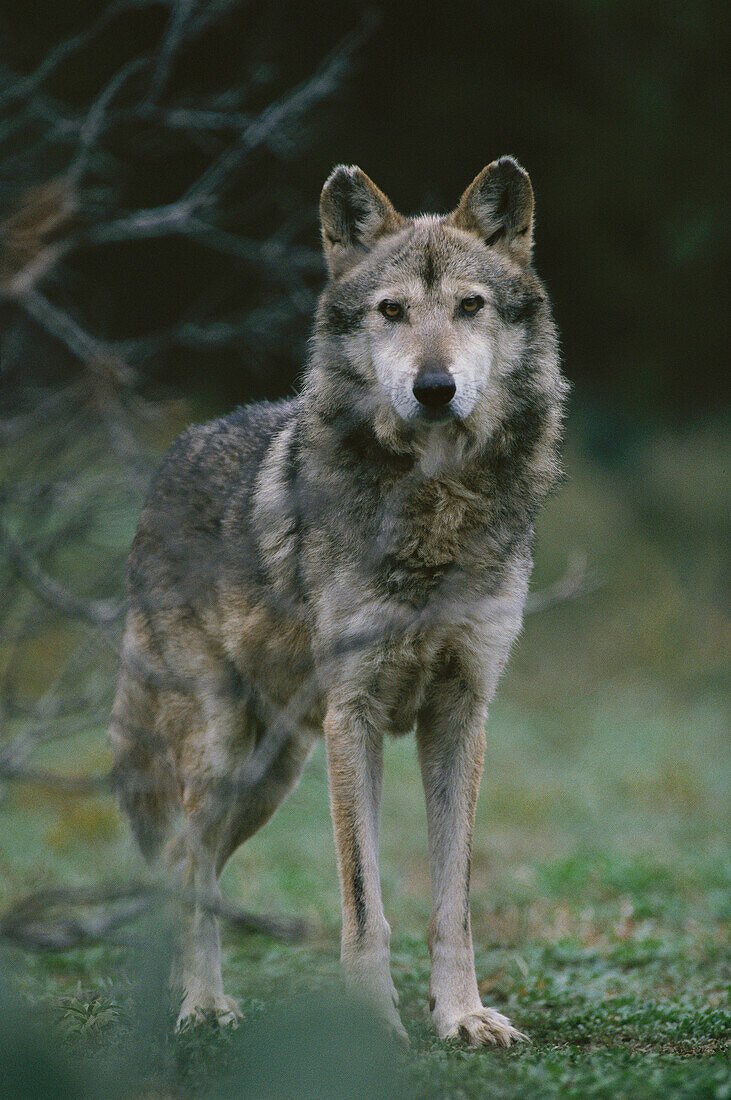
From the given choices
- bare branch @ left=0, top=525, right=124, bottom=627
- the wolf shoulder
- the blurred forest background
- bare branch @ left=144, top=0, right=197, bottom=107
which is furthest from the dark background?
bare branch @ left=0, top=525, right=124, bottom=627

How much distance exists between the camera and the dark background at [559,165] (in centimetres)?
1234

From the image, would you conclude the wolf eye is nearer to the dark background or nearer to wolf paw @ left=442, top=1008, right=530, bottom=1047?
wolf paw @ left=442, top=1008, right=530, bottom=1047

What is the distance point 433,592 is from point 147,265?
32.9 ft

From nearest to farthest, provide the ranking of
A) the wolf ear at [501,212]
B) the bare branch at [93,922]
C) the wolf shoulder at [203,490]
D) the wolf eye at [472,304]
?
the bare branch at [93,922]
the wolf eye at [472,304]
the wolf ear at [501,212]
the wolf shoulder at [203,490]

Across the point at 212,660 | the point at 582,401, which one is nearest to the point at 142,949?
the point at 212,660

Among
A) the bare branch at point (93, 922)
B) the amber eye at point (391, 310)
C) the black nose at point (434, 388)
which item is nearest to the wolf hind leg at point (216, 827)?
the bare branch at point (93, 922)

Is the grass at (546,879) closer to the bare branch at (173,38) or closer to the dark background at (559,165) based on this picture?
the dark background at (559,165)

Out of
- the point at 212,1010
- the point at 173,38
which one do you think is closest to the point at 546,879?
the point at 212,1010

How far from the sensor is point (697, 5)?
43.8 ft

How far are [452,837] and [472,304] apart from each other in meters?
1.93

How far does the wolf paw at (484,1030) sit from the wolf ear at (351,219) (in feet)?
9.00

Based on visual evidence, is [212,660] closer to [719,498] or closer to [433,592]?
[433,592]

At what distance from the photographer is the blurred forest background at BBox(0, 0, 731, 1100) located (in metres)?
3.33

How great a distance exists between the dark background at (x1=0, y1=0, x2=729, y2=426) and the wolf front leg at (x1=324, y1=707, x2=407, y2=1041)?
821 centimetres
